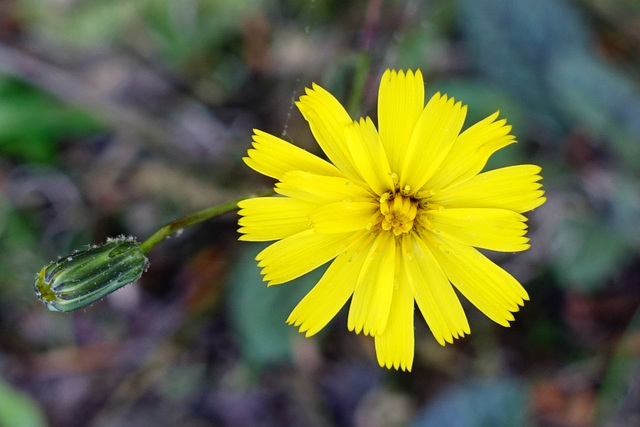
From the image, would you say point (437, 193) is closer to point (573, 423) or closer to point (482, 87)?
point (482, 87)

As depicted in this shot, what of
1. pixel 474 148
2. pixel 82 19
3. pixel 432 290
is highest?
pixel 82 19

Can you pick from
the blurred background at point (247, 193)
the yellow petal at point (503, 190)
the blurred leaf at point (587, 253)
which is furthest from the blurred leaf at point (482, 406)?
the yellow petal at point (503, 190)

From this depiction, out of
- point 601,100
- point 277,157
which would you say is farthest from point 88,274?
point 601,100

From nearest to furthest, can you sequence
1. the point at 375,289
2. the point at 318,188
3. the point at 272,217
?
the point at 318,188
the point at 272,217
the point at 375,289

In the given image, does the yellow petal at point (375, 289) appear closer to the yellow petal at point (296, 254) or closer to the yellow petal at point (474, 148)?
the yellow petal at point (296, 254)

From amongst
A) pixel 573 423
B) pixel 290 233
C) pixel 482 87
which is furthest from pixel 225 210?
pixel 573 423

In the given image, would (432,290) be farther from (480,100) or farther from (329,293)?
(480,100)
